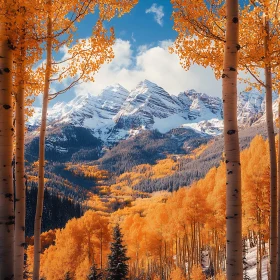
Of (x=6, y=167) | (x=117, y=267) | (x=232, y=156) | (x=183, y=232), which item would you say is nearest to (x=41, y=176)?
(x=6, y=167)

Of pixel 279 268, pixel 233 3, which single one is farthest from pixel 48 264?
pixel 233 3

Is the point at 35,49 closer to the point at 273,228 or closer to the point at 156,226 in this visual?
the point at 273,228

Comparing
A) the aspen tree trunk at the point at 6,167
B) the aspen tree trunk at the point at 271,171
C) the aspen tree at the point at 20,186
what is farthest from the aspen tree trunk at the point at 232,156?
the aspen tree at the point at 20,186

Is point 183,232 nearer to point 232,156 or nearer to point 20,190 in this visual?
point 20,190

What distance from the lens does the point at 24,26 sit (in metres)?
5.18

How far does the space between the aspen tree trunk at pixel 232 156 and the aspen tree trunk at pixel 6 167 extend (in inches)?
105

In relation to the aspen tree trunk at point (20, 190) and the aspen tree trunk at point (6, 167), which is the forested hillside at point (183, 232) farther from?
the aspen tree trunk at point (6, 167)

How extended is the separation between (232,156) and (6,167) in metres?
2.88

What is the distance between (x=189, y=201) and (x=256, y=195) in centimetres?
653

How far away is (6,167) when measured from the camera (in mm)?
4016

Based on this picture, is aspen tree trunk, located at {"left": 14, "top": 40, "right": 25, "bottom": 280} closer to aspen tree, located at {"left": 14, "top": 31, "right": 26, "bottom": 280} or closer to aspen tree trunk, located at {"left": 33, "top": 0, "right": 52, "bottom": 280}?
aspen tree, located at {"left": 14, "top": 31, "right": 26, "bottom": 280}

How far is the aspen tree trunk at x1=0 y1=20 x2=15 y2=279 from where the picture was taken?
12.6 ft

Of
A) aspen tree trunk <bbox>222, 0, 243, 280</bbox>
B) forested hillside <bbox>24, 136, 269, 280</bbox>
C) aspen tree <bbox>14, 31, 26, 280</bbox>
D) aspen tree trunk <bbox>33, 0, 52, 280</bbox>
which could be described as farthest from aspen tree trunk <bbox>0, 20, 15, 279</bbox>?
forested hillside <bbox>24, 136, 269, 280</bbox>

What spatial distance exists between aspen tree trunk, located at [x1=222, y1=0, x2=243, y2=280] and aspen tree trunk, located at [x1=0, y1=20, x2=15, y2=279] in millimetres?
2675
